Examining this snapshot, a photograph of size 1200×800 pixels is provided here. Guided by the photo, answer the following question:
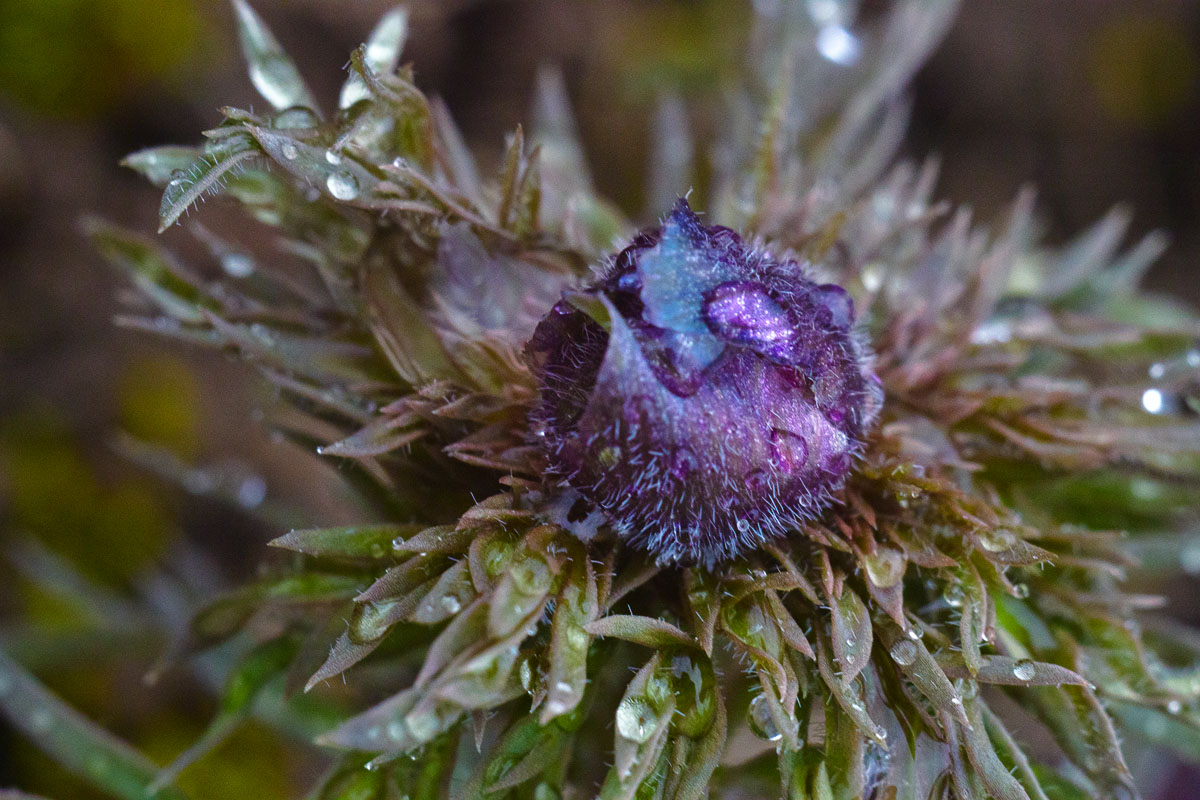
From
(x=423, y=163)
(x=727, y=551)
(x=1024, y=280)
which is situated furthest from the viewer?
(x=1024, y=280)

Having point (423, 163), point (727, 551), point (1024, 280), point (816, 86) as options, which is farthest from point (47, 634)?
point (1024, 280)

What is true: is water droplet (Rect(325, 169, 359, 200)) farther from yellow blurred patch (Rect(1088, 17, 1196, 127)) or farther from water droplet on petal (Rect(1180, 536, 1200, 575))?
yellow blurred patch (Rect(1088, 17, 1196, 127))

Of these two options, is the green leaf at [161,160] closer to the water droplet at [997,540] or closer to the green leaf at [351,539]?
the green leaf at [351,539]

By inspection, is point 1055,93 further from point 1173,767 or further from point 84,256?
point 84,256

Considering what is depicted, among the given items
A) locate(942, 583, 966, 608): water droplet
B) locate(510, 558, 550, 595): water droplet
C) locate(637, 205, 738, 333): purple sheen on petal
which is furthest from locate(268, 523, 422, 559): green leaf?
locate(942, 583, 966, 608): water droplet

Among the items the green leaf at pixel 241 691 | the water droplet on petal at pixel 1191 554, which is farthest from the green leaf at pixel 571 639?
the water droplet on petal at pixel 1191 554

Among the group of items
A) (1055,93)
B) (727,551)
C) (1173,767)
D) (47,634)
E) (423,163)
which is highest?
(1055,93)
